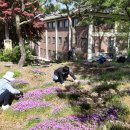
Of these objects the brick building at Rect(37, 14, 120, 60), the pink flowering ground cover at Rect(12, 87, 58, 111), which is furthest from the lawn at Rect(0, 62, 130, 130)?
the brick building at Rect(37, 14, 120, 60)

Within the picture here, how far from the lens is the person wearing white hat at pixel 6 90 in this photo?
11.5m

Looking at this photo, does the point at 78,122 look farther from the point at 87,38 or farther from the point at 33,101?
the point at 87,38

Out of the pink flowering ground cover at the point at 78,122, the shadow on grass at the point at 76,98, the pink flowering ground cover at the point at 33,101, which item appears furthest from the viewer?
the pink flowering ground cover at the point at 33,101

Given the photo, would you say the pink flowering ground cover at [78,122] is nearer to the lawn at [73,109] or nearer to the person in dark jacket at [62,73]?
the lawn at [73,109]

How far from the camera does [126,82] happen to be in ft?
47.3

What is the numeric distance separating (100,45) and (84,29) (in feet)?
12.0

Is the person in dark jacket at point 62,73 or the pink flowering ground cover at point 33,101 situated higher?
the person in dark jacket at point 62,73

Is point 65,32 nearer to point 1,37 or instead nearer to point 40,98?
point 1,37

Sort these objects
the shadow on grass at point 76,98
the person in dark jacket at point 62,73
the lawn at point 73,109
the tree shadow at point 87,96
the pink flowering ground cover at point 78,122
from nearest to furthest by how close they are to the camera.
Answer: the pink flowering ground cover at point 78,122 → the lawn at point 73,109 → the shadow on grass at point 76,98 → the tree shadow at point 87,96 → the person in dark jacket at point 62,73

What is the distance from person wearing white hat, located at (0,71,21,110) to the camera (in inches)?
451

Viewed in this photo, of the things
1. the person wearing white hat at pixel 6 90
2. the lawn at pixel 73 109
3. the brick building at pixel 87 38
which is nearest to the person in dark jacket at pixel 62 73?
the lawn at pixel 73 109

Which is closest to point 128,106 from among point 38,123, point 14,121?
point 38,123

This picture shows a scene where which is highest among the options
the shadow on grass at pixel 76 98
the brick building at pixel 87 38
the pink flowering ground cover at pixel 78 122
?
the brick building at pixel 87 38

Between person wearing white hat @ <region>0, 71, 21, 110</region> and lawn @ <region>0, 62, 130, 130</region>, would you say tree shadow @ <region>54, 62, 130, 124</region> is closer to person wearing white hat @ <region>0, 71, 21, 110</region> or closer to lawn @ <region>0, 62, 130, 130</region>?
lawn @ <region>0, 62, 130, 130</region>
